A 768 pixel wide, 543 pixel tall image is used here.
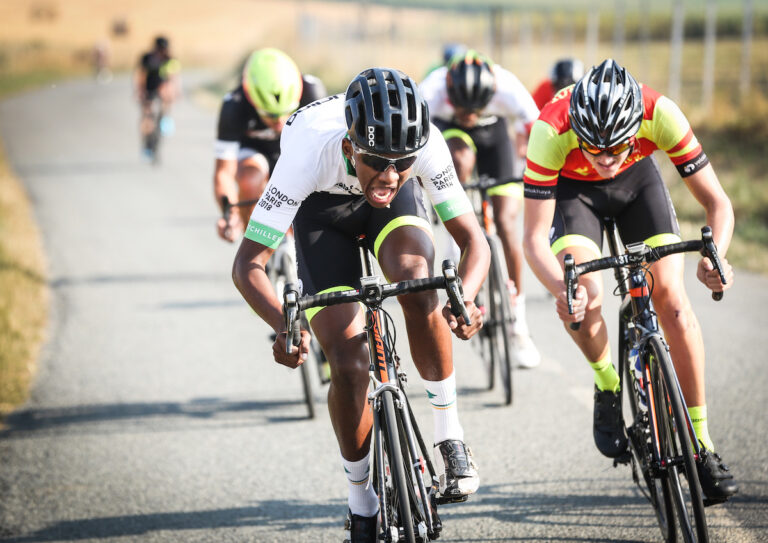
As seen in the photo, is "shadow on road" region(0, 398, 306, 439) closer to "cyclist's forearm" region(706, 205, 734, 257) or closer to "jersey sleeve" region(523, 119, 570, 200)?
"jersey sleeve" region(523, 119, 570, 200)

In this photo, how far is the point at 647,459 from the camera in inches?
144

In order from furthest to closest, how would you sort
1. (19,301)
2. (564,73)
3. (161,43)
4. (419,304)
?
1. (161,43)
2. (19,301)
3. (564,73)
4. (419,304)

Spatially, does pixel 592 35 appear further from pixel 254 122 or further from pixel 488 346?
pixel 488 346

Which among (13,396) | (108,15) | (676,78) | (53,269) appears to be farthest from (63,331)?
(108,15)

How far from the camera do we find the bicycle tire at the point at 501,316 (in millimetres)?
5602

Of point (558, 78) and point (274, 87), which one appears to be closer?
point (274, 87)

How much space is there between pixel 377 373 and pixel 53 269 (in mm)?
7589

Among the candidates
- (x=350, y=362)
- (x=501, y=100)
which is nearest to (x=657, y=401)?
(x=350, y=362)

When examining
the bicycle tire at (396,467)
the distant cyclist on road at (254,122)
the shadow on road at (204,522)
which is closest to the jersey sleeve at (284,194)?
the bicycle tire at (396,467)

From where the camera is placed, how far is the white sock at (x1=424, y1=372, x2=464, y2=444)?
3658 millimetres

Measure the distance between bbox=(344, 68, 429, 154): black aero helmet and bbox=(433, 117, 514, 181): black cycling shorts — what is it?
3.15 m

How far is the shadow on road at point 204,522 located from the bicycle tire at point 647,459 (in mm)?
1449

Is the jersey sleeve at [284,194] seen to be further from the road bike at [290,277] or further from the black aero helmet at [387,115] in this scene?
the road bike at [290,277]

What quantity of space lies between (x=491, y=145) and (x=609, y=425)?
10.1 feet
